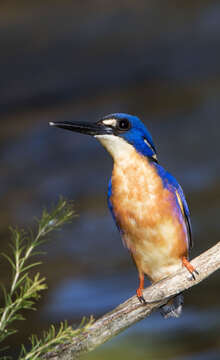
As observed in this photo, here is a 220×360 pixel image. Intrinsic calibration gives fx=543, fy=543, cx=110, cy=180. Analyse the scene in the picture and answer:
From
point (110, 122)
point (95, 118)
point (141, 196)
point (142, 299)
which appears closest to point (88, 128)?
point (110, 122)

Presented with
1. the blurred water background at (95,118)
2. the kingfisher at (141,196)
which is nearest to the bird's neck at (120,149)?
the kingfisher at (141,196)

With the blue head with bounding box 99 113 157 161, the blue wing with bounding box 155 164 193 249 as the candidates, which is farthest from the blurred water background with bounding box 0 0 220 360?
the blue head with bounding box 99 113 157 161

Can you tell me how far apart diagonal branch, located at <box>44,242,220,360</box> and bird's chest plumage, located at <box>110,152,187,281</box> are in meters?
0.19

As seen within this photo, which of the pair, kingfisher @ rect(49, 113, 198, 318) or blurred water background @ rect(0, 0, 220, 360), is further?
blurred water background @ rect(0, 0, 220, 360)

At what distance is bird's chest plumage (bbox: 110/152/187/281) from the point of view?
1166mm

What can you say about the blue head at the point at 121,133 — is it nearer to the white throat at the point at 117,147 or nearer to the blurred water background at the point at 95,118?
the white throat at the point at 117,147

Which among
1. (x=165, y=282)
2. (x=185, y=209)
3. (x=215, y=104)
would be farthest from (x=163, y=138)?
(x=165, y=282)

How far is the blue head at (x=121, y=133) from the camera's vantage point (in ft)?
3.75

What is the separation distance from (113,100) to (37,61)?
0.42m

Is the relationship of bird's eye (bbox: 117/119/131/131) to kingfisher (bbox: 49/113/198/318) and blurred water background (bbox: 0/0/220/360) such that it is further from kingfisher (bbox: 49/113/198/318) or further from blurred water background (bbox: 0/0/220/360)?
blurred water background (bbox: 0/0/220/360)

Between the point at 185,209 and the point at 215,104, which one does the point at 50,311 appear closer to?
the point at 215,104

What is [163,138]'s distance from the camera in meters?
2.77

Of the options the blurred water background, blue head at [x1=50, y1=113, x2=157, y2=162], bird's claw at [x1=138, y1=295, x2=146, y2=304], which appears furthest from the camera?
the blurred water background

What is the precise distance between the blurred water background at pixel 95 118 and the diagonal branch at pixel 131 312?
57.8 inches
